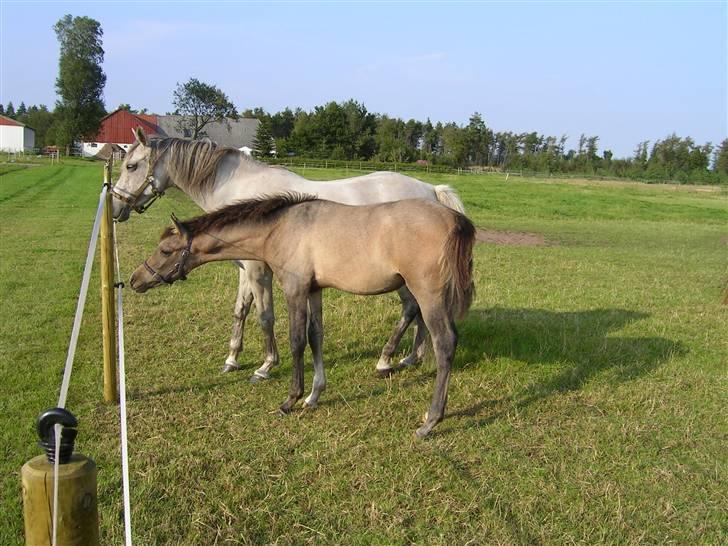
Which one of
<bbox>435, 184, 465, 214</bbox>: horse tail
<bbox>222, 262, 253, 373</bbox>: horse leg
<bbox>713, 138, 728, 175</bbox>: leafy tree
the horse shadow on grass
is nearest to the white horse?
<bbox>222, 262, 253, 373</bbox>: horse leg

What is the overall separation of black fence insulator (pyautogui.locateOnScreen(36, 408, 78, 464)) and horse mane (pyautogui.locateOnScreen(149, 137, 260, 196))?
4369mm

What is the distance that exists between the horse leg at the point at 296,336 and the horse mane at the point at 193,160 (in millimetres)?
1837

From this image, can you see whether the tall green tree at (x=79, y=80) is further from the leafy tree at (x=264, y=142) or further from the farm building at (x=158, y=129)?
the leafy tree at (x=264, y=142)

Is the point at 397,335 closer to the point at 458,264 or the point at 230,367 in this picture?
the point at 230,367

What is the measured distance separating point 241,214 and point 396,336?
2096mm

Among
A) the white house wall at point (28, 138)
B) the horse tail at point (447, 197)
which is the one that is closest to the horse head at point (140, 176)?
the horse tail at point (447, 197)

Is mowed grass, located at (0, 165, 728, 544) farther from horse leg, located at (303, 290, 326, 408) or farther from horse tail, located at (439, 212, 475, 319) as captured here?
horse tail, located at (439, 212, 475, 319)

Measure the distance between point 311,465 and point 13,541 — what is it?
1714 mm

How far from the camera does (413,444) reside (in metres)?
4.33

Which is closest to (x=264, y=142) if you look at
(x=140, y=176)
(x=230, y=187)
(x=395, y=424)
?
(x=140, y=176)

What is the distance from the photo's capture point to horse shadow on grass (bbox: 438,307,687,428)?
5359 mm

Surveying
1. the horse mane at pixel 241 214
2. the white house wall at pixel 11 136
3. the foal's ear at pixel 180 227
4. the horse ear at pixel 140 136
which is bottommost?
the foal's ear at pixel 180 227

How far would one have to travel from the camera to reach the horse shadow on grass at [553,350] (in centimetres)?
536

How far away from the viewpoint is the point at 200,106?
7844cm
